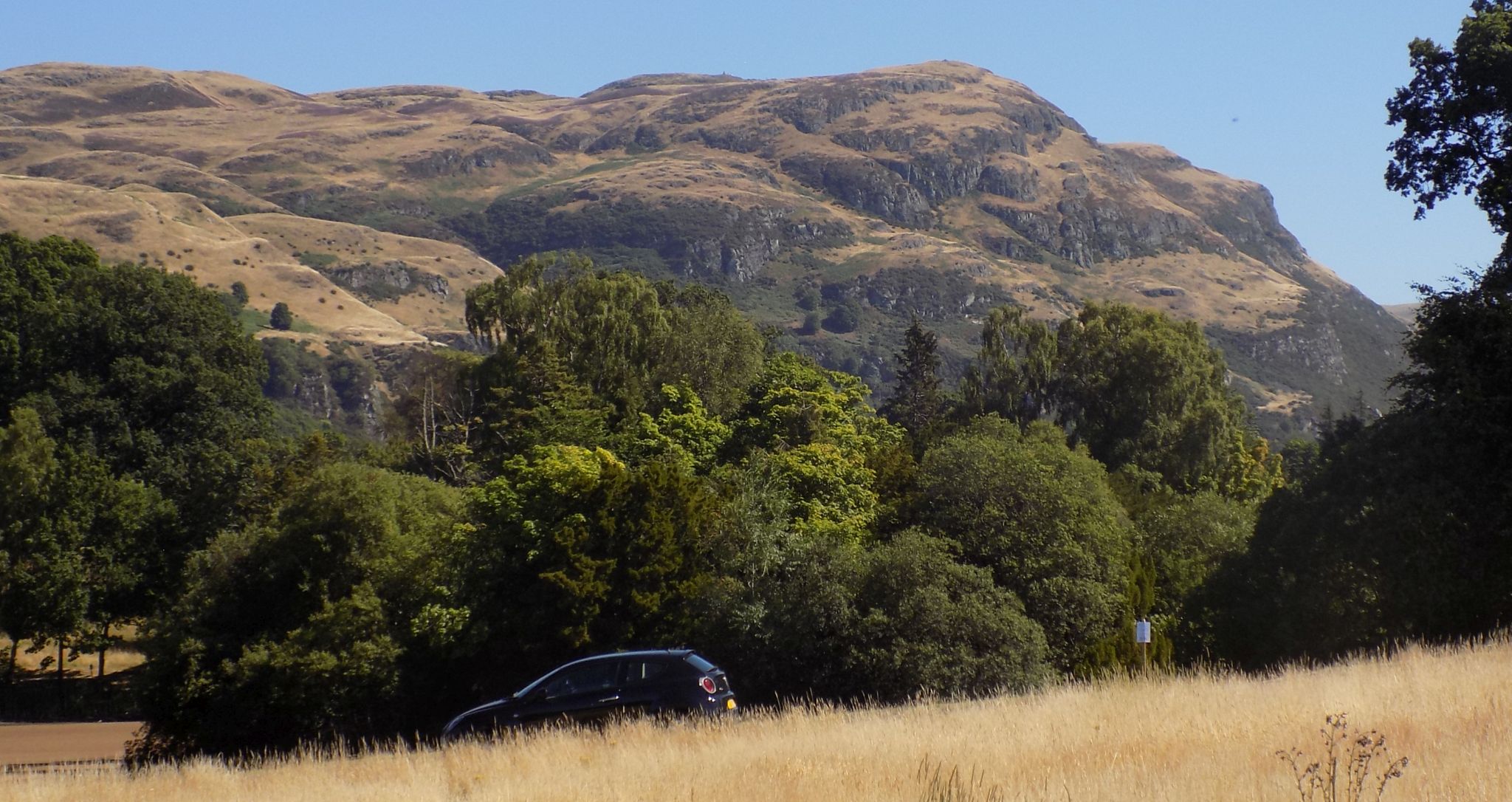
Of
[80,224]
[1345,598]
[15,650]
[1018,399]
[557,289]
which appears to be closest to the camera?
[1345,598]

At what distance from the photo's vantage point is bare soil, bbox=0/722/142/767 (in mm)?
35844

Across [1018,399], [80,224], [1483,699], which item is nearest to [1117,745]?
[1483,699]

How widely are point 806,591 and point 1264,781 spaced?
2382 centimetres

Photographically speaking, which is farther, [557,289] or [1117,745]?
[557,289]

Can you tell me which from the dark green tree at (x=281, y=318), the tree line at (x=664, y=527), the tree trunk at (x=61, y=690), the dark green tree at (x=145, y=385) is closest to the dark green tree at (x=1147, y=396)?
the tree line at (x=664, y=527)

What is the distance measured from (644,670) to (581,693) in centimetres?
91

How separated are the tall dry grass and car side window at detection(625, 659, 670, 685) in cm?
239

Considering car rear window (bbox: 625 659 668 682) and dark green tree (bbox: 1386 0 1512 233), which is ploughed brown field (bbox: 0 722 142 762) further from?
dark green tree (bbox: 1386 0 1512 233)

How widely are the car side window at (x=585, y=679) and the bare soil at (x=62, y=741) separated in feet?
69.8

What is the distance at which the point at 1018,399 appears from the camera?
74000mm

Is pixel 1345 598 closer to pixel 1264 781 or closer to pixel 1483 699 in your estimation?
pixel 1483 699

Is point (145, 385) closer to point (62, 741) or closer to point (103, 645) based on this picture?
point (103, 645)

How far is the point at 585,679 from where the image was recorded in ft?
58.8

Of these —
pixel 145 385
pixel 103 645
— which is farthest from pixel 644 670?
pixel 145 385
